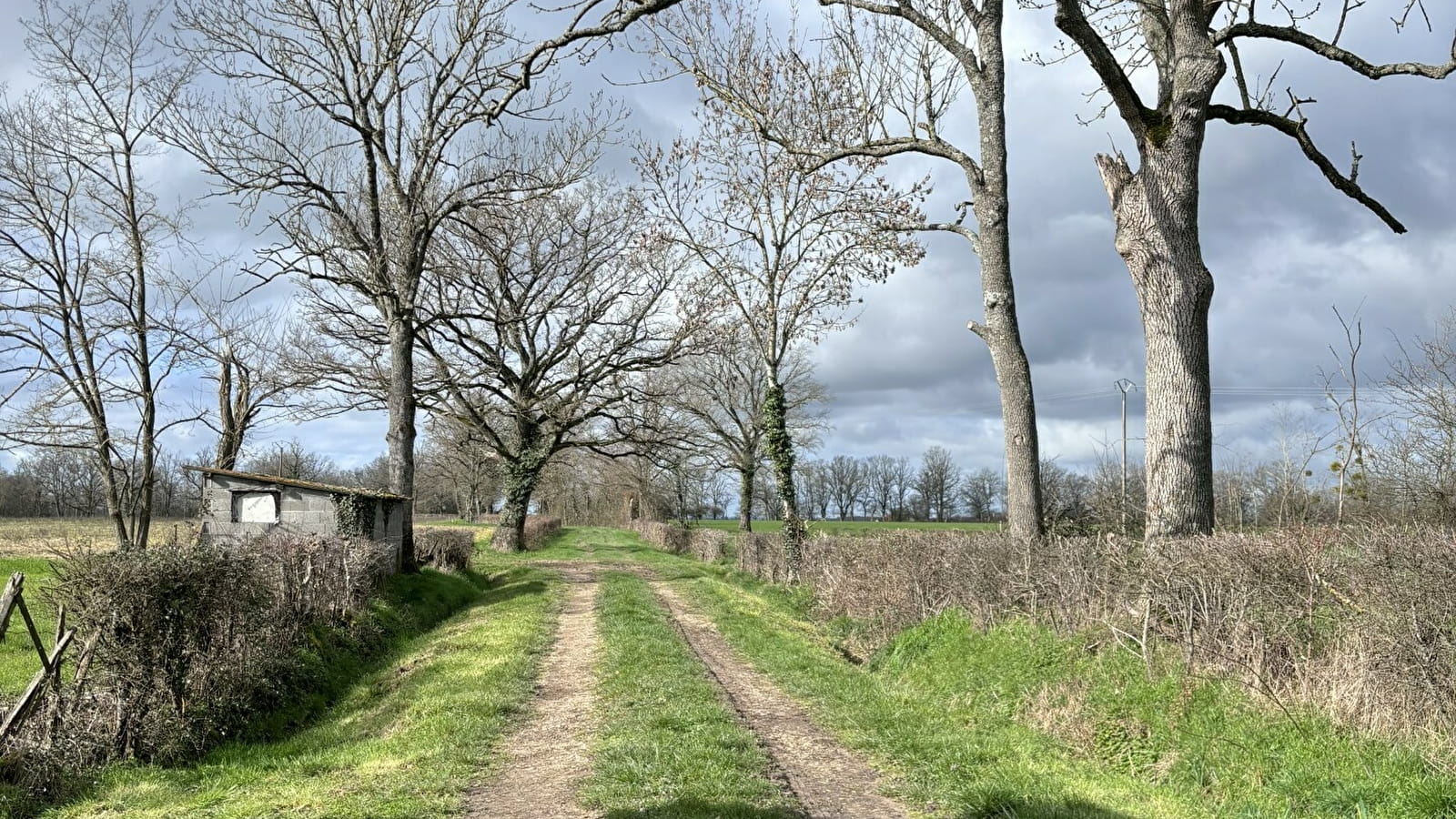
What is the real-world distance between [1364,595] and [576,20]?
788cm

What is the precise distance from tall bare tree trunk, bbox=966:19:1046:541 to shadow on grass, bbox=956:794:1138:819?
673 centimetres

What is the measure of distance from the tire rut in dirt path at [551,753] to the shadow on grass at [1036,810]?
254 cm

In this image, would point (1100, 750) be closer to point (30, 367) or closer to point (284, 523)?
point (284, 523)

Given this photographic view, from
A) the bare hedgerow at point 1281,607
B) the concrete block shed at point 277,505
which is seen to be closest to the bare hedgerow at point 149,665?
the bare hedgerow at point 1281,607

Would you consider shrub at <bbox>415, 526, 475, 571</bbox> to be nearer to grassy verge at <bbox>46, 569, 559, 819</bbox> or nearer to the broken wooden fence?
grassy verge at <bbox>46, 569, 559, 819</bbox>

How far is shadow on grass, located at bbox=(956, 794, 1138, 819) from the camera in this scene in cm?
548

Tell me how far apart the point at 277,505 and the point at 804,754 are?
14.9 meters

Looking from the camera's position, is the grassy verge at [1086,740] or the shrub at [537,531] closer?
the grassy verge at [1086,740]

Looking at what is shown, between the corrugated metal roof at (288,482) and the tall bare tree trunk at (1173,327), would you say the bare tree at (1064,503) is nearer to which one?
the tall bare tree trunk at (1173,327)

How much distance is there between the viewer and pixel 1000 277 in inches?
487

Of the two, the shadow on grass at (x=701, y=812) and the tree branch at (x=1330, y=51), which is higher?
the tree branch at (x=1330, y=51)

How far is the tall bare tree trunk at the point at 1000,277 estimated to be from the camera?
484 inches

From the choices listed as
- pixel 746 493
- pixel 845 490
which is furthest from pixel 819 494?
pixel 746 493

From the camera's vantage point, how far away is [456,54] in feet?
66.8
